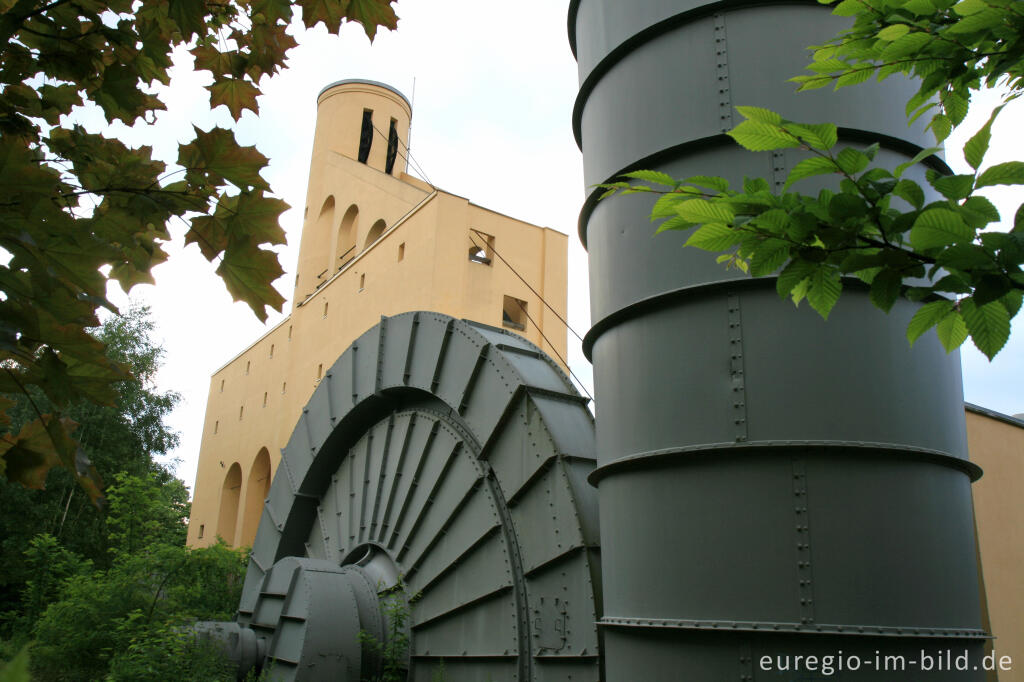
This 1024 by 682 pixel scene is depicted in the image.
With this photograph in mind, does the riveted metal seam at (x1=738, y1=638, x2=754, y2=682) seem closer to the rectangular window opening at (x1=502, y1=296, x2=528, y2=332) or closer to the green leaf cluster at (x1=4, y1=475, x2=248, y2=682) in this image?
the green leaf cluster at (x1=4, y1=475, x2=248, y2=682)

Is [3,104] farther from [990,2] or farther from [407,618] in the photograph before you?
[407,618]

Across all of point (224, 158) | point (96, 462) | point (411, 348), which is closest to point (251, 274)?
point (224, 158)

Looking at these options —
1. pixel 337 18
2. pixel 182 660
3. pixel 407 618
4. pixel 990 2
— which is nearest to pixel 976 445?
pixel 407 618

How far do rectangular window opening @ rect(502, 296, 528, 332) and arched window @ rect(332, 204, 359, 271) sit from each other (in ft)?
21.6

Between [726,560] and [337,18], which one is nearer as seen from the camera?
[337,18]

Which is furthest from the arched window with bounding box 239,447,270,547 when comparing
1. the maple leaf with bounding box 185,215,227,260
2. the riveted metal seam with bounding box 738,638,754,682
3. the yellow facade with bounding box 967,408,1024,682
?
the maple leaf with bounding box 185,215,227,260

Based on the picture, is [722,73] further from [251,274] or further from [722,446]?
[251,274]

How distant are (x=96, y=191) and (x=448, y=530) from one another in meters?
7.60

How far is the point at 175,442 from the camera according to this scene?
34.0m

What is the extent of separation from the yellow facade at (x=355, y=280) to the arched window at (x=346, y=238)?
0.10 feet

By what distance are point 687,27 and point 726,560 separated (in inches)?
142

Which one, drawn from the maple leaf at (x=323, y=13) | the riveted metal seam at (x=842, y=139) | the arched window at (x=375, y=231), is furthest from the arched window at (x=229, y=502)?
the maple leaf at (x=323, y=13)

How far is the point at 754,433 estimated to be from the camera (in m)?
4.68

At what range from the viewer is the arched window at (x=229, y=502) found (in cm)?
2581
